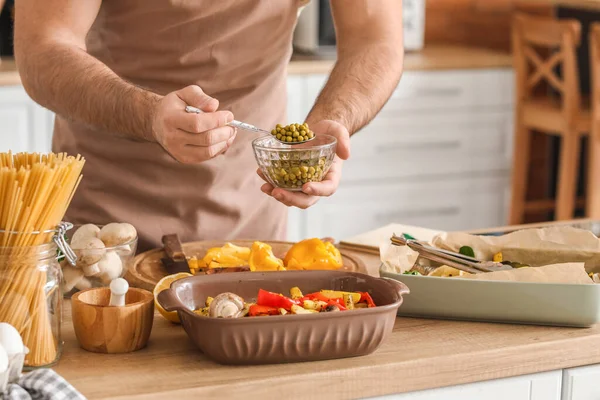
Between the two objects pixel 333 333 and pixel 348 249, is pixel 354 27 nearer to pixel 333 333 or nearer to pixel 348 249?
pixel 348 249

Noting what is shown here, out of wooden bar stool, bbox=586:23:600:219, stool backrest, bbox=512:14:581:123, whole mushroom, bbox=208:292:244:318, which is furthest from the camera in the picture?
stool backrest, bbox=512:14:581:123

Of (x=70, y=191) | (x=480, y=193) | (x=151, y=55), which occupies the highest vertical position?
(x=151, y=55)

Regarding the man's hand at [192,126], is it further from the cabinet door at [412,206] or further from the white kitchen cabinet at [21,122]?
the cabinet door at [412,206]

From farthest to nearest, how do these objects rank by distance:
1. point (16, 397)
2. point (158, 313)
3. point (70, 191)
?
point (158, 313) < point (70, 191) < point (16, 397)

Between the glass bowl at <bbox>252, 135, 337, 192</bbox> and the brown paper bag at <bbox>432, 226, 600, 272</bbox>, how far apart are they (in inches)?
8.5

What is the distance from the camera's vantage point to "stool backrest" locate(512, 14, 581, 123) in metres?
3.77

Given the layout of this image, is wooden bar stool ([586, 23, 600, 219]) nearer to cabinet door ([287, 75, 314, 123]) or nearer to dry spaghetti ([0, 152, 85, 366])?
cabinet door ([287, 75, 314, 123])

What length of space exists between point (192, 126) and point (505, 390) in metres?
0.53

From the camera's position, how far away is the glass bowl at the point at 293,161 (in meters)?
1.45

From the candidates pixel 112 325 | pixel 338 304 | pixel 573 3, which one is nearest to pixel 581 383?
pixel 338 304

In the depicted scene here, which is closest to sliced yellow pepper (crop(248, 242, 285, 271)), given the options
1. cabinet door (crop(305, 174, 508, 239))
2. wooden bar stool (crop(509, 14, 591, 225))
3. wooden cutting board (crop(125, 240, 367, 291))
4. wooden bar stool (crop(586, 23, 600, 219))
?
wooden cutting board (crop(125, 240, 367, 291))

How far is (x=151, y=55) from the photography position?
1.82 m

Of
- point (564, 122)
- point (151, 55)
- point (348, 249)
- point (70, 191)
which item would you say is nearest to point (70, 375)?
point (70, 191)

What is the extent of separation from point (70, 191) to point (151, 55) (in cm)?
71
